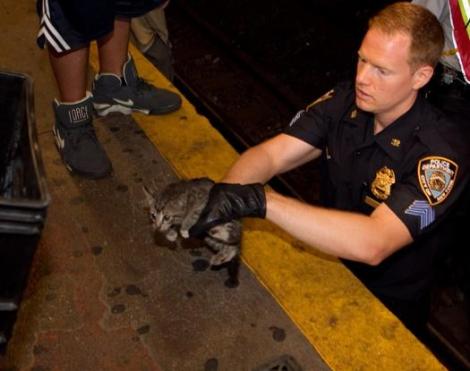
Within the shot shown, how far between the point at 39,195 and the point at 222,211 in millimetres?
1091

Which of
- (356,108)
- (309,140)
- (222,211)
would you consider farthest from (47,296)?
(356,108)

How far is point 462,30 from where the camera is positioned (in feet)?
8.77

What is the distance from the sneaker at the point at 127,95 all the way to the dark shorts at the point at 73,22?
0.60 meters

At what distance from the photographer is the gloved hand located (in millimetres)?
2439

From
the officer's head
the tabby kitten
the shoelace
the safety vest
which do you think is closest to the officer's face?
the officer's head

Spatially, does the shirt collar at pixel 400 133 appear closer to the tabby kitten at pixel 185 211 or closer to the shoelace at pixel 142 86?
the tabby kitten at pixel 185 211

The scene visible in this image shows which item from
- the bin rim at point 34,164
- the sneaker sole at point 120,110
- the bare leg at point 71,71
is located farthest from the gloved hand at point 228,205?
the sneaker sole at point 120,110

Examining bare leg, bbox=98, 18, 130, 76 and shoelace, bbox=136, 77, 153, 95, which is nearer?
bare leg, bbox=98, 18, 130, 76

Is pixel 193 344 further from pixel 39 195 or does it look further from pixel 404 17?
pixel 404 17

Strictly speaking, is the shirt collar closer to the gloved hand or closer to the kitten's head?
the gloved hand

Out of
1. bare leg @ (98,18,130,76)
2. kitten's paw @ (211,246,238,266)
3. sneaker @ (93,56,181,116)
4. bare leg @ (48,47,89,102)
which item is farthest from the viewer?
sneaker @ (93,56,181,116)

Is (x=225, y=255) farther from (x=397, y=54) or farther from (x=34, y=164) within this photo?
(x=34, y=164)

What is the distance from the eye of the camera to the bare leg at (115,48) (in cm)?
352

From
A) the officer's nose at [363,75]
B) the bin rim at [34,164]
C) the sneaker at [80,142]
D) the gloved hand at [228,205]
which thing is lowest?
the sneaker at [80,142]
